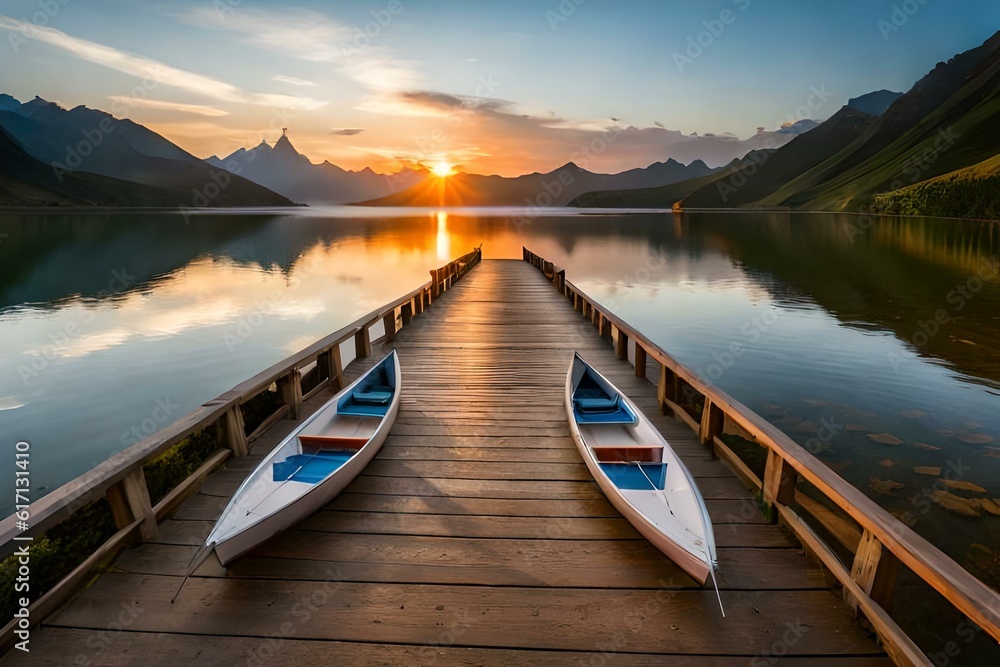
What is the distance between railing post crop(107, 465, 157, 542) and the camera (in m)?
3.77

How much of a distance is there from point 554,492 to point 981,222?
91268 mm

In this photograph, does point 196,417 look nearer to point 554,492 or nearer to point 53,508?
point 53,508

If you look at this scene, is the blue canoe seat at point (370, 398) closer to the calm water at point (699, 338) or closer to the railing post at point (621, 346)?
the railing post at point (621, 346)

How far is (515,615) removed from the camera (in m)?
3.30

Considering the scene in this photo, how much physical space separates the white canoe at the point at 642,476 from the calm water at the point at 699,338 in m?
4.18

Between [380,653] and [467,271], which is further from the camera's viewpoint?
[467,271]

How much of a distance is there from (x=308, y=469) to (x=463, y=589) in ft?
6.55


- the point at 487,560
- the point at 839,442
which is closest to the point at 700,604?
the point at 487,560

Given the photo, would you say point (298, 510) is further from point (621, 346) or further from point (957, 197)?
point (957, 197)

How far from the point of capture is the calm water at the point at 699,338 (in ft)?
29.1

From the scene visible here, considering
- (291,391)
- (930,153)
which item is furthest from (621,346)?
(930,153)

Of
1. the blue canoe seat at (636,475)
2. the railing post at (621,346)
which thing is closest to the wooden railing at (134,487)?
the blue canoe seat at (636,475)

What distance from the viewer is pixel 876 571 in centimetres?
308

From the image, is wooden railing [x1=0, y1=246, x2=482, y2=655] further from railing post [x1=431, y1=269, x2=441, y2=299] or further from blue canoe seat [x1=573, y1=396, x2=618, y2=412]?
railing post [x1=431, y1=269, x2=441, y2=299]
